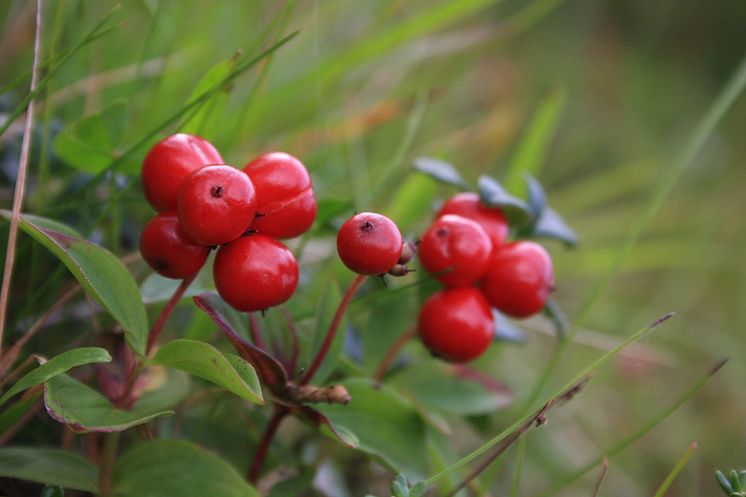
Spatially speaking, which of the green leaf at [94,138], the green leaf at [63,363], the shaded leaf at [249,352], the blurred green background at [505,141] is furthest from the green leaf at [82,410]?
the green leaf at [94,138]

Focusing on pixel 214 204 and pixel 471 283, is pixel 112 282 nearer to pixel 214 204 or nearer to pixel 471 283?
pixel 214 204

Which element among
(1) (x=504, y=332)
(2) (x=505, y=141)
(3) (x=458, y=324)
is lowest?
(2) (x=505, y=141)

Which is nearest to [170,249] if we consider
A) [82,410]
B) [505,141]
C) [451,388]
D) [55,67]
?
[82,410]

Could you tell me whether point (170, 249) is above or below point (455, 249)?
above

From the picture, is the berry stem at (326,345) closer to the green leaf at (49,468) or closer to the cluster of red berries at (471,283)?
the cluster of red berries at (471,283)

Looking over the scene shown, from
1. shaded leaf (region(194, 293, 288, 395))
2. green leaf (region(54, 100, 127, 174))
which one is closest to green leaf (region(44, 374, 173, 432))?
shaded leaf (region(194, 293, 288, 395))

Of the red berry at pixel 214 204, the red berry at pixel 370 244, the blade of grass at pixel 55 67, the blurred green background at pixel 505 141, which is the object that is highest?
the blade of grass at pixel 55 67

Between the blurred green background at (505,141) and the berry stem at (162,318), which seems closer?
the berry stem at (162,318)

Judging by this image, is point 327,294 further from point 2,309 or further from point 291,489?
point 2,309
